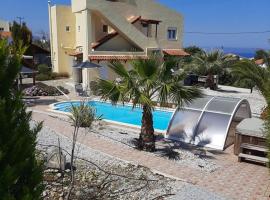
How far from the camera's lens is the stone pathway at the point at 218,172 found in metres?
10.0

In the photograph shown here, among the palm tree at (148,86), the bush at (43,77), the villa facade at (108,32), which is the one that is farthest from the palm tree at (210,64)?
the palm tree at (148,86)

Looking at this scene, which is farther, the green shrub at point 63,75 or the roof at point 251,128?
the green shrub at point 63,75

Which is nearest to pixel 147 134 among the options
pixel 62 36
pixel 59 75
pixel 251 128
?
pixel 251 128

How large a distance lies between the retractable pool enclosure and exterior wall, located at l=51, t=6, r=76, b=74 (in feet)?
79.8

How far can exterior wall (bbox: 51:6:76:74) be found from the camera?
37344 millimetres

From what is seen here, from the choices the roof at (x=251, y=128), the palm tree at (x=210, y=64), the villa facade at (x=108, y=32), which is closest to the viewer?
the roof at (x=251, y=128)

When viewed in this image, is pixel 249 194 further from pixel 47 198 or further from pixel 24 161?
pixel 24 161

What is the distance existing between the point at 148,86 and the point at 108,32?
960 inches

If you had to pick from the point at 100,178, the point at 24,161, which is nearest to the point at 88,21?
the point at 100,178

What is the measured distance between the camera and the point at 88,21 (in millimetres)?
29781

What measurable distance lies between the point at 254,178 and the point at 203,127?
4606 millimetres

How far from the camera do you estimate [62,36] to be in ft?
125

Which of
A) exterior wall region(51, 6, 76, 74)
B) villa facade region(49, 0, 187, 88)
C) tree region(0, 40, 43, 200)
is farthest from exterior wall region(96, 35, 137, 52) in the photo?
tree region(0, 40, 43, 200)

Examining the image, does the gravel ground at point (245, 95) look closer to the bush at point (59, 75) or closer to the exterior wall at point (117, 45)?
the exterior wall at point (117, 45)
